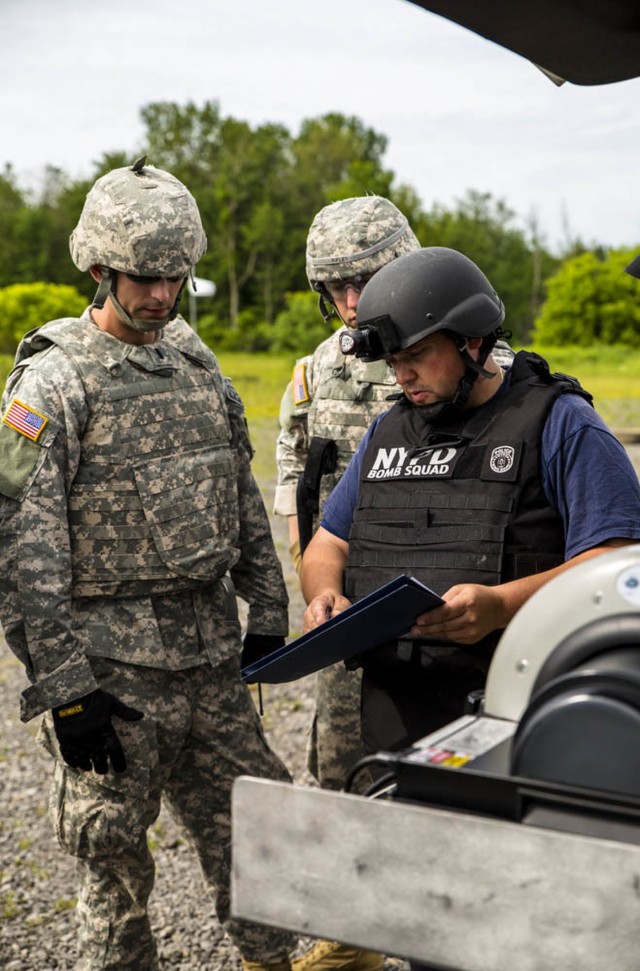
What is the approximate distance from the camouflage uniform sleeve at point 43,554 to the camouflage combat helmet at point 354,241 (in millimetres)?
1138

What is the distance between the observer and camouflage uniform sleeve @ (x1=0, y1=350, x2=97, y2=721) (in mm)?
3027

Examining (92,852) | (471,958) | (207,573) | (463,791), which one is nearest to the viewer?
(471,958)

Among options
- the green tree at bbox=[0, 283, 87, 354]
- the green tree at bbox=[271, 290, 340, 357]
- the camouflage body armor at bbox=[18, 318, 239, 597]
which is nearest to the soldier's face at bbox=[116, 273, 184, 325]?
the camouflage body armor at bbox=[18, 318, 239, 597]

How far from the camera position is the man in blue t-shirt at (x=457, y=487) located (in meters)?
2.52

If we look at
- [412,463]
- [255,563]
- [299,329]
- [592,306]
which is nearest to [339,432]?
[255,563]

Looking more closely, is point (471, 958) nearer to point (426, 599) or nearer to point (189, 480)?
point (426, 599)

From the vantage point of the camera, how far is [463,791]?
Answer: 1.30 meters

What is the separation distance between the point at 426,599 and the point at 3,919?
2830 millimetres

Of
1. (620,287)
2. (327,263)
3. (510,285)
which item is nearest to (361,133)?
(510,285)

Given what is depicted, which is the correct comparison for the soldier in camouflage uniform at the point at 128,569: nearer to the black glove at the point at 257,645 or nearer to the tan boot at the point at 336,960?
the black glove at the point at 257,645

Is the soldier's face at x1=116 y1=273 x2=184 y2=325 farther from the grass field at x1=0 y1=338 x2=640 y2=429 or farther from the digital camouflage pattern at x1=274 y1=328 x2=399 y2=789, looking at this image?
the grass field at x1=0 y1=338 x2=640 y2=429

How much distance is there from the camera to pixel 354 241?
3.85 metres

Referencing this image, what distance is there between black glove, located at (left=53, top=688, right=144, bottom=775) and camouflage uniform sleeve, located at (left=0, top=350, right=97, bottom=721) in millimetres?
35

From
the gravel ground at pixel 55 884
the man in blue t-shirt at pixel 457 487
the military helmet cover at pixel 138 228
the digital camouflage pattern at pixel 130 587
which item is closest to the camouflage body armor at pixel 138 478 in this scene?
the digital camouflage pattern at pixel 130 587
